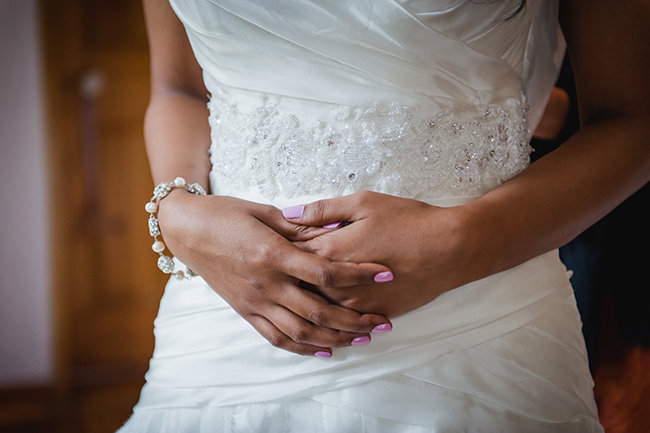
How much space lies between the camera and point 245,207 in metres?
0.63

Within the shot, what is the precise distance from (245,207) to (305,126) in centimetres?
15

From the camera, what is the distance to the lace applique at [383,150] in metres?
0.66

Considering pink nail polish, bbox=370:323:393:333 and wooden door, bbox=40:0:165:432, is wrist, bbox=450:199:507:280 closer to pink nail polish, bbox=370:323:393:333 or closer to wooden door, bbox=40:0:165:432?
pink nail polish, bbox=370:323:393:333

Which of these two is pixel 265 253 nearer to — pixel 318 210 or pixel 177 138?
pixel 318 210

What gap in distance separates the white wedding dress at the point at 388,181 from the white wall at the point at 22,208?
8.79 feet

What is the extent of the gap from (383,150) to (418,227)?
0.13 metres

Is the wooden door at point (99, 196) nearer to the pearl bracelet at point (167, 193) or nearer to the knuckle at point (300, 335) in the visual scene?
the pearl bracelet at point (167, 193)

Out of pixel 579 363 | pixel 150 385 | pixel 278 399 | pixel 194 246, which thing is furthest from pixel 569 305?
pixel 150 385

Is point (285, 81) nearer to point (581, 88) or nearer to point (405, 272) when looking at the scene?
point (405, 272)

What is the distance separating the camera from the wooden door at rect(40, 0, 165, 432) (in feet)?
9.56

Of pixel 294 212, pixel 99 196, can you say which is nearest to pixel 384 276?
pixel 294 212

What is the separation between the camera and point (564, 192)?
66cm

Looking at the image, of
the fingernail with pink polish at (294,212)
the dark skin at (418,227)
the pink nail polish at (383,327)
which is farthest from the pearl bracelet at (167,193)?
the pink nail polish at (383,327)

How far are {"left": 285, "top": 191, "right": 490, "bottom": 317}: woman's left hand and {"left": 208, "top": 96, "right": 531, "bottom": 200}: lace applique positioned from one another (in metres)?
0.08
